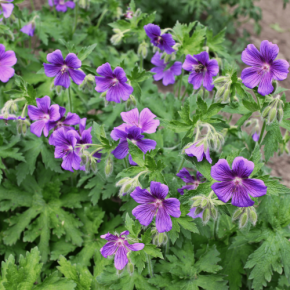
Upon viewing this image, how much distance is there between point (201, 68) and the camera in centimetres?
230

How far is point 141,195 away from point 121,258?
385mm

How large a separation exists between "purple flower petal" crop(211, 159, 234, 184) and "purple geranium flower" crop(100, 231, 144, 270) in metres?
0.60

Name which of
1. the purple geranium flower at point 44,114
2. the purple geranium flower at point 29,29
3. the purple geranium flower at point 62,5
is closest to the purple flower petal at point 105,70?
the purple geranium flower at point 44,114

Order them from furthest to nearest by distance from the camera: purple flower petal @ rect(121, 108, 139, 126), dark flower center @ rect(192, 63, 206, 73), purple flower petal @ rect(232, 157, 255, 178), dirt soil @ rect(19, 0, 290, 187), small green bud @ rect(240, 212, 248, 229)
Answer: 1. dirt soil @ rect(19, 0, 290, 187)
2. dark flower center @ rect(192, 63, 206, 73)
3. purple flower petal @ rect(121, 108, 139, 126)
4. small green bud @ rect(240, 212, 248, 229)
5. purple flower petal @ rect(232, 157, 255, 178)

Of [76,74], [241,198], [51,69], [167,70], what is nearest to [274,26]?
[167,70]

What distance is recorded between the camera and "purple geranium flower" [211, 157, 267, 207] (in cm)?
163

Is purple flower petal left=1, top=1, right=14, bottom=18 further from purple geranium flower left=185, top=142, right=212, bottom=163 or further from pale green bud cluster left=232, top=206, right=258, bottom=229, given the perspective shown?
pale green bud cluster left=232, top=206, right=258, bottom=229

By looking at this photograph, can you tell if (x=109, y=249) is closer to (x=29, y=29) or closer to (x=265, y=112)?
(x=265, y=112)

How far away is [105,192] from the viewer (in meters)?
2.57

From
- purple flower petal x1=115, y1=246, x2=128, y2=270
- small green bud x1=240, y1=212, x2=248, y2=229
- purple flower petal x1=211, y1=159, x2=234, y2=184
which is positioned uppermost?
purple flower petal x1=211, y1=159, x2=234, y2=184

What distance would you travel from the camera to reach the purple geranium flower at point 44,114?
7.10ft

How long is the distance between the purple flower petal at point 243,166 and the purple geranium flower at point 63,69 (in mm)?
1217

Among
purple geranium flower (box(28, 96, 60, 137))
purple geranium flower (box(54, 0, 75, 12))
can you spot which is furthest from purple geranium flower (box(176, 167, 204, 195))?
purple geranium flower (box(54, 0, 75, 12))

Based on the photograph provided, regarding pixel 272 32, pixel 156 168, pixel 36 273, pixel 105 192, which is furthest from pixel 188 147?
pixel 272 32
